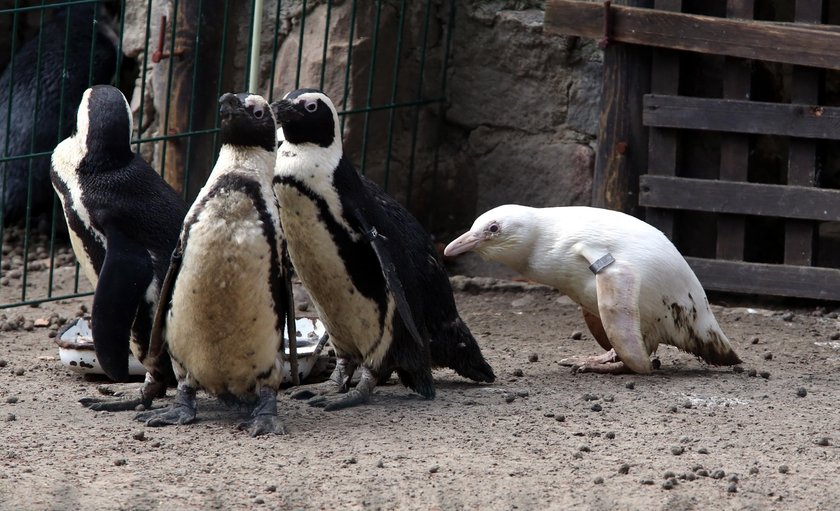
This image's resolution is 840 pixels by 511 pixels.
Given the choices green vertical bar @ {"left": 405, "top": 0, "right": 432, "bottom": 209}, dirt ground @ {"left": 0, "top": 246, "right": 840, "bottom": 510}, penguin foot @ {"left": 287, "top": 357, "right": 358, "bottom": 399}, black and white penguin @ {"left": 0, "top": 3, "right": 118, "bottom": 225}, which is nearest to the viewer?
dirt ground @ {"left": 0, "top": 246, "right": 840, "bottom": 510}

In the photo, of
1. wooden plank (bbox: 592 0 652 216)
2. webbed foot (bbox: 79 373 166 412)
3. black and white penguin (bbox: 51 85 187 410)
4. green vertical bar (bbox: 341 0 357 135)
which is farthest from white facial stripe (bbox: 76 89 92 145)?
wooden plank (bbox: 592 0 652 216)

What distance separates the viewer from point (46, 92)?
8.48m

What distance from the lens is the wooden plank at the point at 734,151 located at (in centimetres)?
654

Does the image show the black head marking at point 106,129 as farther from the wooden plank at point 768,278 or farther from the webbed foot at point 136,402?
the wooden plank at point 768,278

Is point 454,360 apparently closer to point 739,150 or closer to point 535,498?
point 535,498

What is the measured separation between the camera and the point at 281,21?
7.15 metres

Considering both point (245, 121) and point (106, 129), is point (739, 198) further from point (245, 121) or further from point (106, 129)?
point (106, 129)

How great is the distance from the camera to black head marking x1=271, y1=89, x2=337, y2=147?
4.58 metres

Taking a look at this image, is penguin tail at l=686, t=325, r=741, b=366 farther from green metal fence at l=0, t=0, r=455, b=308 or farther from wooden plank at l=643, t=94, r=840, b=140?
green metal fence at l=0, t=0, r=455, b=308

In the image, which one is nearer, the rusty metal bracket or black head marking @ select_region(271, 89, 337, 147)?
black head marking @ select_region(271, 89, 337, 147)

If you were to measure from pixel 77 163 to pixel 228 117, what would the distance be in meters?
0.67

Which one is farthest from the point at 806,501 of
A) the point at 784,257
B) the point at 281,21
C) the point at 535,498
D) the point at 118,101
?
the point at 281,21

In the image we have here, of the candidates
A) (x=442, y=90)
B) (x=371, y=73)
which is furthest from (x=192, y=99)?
(x=442, y=90)

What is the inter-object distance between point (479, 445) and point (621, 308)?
1143 mm
